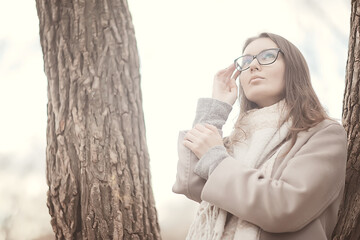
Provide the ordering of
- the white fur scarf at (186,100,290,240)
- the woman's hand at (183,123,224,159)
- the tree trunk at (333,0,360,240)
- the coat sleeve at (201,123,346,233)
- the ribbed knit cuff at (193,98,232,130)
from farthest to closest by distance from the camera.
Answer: the tree trunk at (333,0,360,240)
the ribbed knit cuff at (193,98,232,130)
the woman's hand at (183,123,224,159)
the white fur scarf at (186,100,290,240)
the coat sleeve at (201,123,346,233)

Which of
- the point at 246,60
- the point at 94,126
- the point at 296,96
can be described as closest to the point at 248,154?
the point at 296,96

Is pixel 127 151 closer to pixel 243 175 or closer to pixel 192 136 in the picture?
pixel 192 136

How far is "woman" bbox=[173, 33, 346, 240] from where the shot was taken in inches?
52.7

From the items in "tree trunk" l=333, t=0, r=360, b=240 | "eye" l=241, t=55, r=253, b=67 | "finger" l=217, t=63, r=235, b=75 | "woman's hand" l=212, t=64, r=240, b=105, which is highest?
"eye" l=241, t=55, r=253, b=67

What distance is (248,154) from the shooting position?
5.10 feet

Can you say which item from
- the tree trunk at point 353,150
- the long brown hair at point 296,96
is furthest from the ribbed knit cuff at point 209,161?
the tree trunk at point 353,150

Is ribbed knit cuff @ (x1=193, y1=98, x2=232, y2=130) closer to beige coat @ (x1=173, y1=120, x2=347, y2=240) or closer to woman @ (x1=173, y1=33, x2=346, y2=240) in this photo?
woman @ (x1=173, y1=33, x2=346, y2=240)

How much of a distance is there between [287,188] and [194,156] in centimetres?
39

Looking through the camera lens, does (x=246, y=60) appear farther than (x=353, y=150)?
No

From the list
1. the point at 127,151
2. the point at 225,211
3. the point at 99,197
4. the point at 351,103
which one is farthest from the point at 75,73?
the point at 351,103

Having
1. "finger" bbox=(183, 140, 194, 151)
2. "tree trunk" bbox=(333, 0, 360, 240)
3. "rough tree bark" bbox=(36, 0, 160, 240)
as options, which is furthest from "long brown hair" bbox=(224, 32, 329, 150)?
"tree trunk" bbox=(333, 0, 360, 240)

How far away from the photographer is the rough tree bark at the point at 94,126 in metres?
1.78

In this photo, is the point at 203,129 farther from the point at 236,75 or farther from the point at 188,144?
the point at 236,75

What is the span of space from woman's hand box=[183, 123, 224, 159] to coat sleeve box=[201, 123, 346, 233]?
4.8 inches
